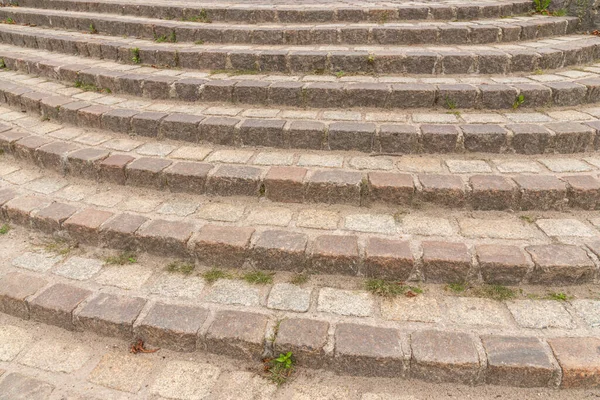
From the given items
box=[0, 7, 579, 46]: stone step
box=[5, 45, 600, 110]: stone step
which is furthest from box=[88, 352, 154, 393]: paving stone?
box=[0, 7, 579, 46]: stone step

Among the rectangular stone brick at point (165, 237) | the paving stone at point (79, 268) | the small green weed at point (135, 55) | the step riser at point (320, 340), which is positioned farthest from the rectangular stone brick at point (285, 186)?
the small green weed at point (135, 55)

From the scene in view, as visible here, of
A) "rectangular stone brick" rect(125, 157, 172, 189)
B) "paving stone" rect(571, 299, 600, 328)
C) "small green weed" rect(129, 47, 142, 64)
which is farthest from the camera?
"small green weed" rect(129, 47, 142, 64)

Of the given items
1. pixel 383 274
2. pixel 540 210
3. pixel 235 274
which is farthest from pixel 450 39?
pixel 235 274

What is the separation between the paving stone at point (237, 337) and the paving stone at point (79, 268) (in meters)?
0.98

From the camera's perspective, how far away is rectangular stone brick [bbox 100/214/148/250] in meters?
2.83

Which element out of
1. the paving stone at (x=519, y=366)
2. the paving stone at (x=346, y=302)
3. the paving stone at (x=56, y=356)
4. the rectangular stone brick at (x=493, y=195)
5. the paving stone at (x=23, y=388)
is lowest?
the paving stone at (x=23, y=388)

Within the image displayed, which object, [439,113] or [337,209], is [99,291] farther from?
[439,113]

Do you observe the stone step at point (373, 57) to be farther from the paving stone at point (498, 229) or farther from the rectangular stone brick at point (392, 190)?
the paving stone at point (498, 229)

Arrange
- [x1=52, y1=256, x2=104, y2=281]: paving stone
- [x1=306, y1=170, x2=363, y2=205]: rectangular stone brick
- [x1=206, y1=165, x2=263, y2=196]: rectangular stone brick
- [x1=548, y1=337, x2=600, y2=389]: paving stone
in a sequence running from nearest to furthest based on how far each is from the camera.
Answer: [x1=548, y1=337, x2=600, y2=389]: paving stone, [x1=52, y1=256, x2=104, y2=281]: paving stone, [x1=306, y1=170, x2=363, y2=205]: rectangular stone brick, [x1=206, y1=165, x2=263, y2=196]: rectangular stone brick

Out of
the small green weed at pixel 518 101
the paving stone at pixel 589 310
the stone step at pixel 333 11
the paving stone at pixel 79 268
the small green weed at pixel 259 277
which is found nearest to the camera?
the paving stone at pixel 589 310

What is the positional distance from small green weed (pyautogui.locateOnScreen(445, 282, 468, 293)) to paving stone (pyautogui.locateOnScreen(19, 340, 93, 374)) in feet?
6.87

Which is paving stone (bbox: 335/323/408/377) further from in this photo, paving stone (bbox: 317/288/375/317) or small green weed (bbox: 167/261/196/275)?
small green weed (bbox: 167/261/196/275)

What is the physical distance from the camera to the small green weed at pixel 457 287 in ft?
8.14

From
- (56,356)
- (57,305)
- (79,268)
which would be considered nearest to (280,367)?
(56,356)
